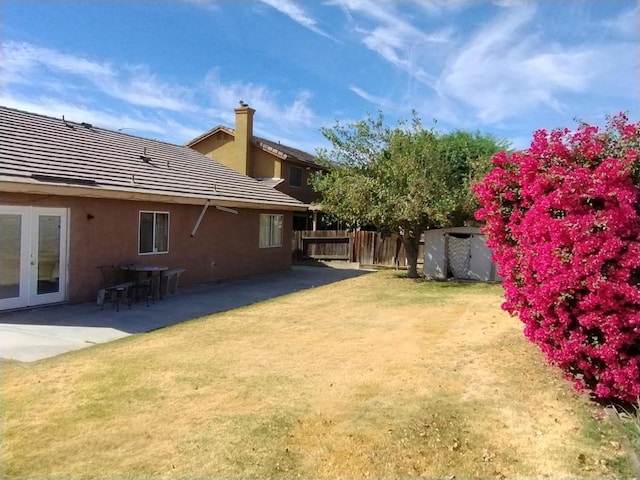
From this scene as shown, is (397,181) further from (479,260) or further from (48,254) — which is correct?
(48,254)

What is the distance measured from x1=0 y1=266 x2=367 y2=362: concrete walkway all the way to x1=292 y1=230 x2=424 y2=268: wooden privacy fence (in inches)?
317

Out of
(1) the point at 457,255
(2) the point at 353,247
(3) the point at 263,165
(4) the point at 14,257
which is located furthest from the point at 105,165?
(3) the point at 263,165

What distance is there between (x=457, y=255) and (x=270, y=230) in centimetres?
756

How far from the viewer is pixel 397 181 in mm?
17875

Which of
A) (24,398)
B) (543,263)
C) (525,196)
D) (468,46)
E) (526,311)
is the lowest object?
(24,398)

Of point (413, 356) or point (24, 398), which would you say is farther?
point (413, 356)

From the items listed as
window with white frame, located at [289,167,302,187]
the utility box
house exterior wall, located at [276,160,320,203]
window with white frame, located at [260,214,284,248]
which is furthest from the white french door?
window with white frame, located at [289,167,302,187]

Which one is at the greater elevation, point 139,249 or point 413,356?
point 139,249

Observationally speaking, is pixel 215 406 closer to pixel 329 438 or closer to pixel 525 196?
pixel 329 438

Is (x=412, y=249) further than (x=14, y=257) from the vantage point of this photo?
Yes

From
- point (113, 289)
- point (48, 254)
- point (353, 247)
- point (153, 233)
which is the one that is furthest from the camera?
point (353, 247)

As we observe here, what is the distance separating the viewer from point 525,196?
20.8 ft

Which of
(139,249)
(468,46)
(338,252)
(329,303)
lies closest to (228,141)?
(338,252)

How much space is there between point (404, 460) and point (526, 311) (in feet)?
9.28
